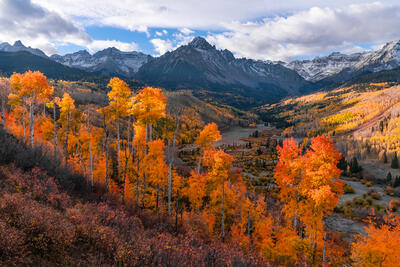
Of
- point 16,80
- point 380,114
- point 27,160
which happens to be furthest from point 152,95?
point 380,114

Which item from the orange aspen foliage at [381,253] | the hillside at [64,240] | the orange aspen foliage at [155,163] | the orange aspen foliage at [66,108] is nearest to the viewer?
the hillside at [64,240]

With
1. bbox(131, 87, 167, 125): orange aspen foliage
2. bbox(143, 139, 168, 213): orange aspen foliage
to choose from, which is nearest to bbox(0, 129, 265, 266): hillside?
bbox(143, 139, 168, 213): orange aspen foliage

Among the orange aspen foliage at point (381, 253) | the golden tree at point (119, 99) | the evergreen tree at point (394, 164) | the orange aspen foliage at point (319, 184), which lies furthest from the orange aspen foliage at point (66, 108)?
the evergreen tree at point (394, 164)

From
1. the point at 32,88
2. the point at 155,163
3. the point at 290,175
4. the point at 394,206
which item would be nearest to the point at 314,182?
the point at 290,175

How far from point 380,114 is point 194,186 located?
22083 centimetres

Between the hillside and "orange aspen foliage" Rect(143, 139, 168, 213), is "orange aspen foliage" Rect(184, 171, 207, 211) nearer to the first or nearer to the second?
"orange aspen foliage" Rect(143, 139, 168, 213)

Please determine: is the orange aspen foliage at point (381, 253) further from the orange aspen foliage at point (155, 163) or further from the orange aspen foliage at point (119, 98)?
the orange aspen foliage at point (119, 98)

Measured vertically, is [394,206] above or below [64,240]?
below

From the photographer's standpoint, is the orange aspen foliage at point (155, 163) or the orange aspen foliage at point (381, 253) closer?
the orange aspen foliage at point (381, 253)

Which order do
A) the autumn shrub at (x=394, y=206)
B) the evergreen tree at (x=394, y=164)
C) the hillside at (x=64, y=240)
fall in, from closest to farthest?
1. the hillside at (x=64, y=240)
2. the autumn shrub at (x=394, y=206)
3. the evergreen tree at (x=394, y=164)

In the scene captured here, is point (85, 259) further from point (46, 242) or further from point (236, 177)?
point (236, 177)

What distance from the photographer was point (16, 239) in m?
7.02

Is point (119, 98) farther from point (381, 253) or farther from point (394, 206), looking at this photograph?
point (394, 206)

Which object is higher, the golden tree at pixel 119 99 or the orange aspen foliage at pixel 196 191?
the golden tree at pixel 119 99
